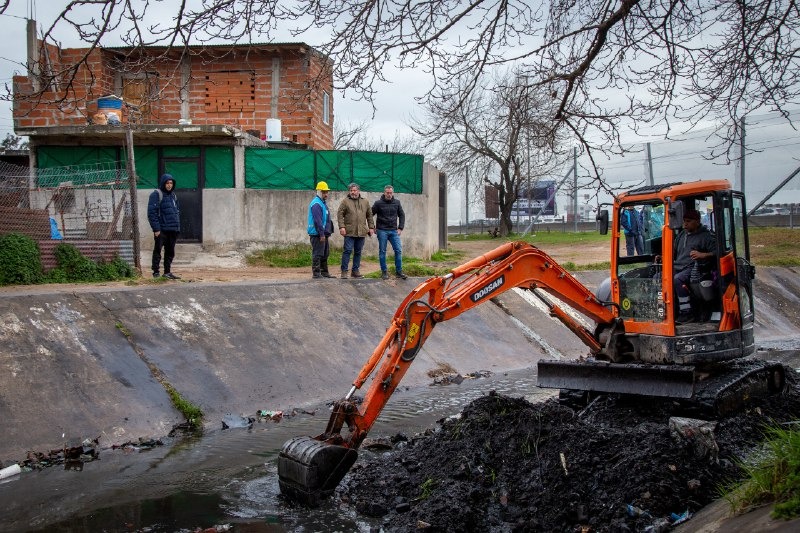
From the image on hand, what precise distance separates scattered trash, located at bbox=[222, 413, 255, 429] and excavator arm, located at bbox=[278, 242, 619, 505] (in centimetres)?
317

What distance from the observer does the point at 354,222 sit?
1614 centimetres

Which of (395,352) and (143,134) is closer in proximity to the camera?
(395,352)

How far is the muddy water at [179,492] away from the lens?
646 centimetres

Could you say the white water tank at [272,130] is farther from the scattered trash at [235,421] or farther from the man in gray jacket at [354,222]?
the scattered trash at [235,421]

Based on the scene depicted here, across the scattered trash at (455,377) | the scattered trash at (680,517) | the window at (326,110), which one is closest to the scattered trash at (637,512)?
the scattered trash at (680,517)

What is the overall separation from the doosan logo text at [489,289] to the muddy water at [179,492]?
2.40 meters

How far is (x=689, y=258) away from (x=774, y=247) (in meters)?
19.0

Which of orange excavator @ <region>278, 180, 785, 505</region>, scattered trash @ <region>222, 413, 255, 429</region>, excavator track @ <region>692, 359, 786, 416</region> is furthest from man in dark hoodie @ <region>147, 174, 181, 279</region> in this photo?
excavator track @ <region>692, 359, 786, 416</region>

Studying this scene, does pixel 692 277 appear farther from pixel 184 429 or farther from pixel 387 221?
pixel 387 221

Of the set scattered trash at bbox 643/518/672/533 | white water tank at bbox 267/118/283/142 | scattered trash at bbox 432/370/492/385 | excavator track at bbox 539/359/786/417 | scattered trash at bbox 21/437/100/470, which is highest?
white water tank at bbox 267/118/283/142

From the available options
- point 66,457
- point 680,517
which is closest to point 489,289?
point 680,517

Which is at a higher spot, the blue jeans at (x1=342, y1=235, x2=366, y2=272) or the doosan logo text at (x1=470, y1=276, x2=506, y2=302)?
the blue jeans at (x1=342, y1=235, x2=366, y2=272)

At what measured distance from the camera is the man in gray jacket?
16078 millimetres

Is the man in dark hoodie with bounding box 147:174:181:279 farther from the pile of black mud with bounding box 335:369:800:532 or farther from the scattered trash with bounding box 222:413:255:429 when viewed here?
the pile of black mud with bounding box 335:369:800:532
